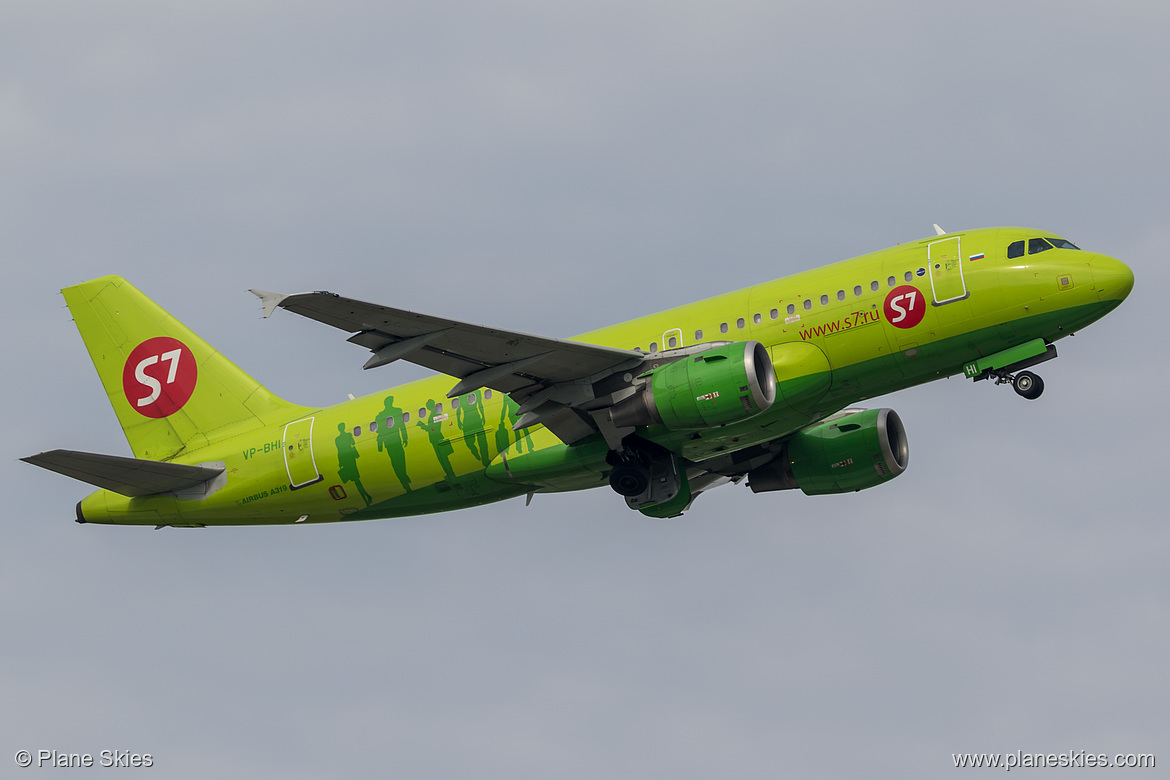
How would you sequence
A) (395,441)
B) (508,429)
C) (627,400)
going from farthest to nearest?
(395,441) < (508,429) < (627,400)

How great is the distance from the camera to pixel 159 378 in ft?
141

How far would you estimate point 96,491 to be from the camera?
40.5m

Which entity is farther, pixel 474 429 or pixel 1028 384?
pixel 474 429

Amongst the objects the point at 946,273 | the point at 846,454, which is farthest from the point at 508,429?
the point at 946,273

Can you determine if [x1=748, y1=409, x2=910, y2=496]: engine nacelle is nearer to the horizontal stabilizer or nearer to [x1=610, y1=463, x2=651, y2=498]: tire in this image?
[x1=610, y1=463, x2=651, y2=498]: tire

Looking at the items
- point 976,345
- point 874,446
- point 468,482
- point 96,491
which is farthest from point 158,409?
point 976,345

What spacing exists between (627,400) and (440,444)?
5867 mm

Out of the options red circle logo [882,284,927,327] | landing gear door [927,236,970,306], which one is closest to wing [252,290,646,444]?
red circle logo [882,284,927,327]

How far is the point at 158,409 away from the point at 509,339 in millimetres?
15167

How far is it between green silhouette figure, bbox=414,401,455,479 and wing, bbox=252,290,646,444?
278 centimetres

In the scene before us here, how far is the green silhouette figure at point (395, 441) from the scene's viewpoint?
37.4m

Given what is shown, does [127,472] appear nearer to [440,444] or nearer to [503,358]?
[440,444]

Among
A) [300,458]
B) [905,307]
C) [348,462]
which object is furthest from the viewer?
[300,458]

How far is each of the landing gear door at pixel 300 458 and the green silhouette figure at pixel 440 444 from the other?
358 cm
